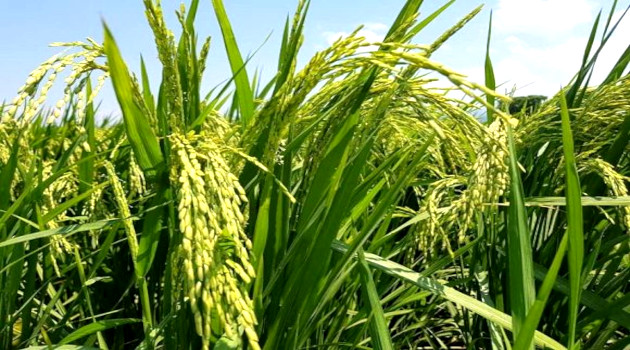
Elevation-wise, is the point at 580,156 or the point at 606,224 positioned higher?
the point at 580,156

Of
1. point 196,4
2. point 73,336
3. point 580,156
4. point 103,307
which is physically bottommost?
point 103,307

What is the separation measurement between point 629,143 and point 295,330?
133 centimetres

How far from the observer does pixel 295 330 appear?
3.65 ft

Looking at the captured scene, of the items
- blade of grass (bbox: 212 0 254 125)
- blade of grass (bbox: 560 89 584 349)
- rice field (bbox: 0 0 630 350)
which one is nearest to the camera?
rice field (bbox: 0 0 630 350)

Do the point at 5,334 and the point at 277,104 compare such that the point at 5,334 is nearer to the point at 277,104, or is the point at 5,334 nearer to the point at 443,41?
the point at 277,104

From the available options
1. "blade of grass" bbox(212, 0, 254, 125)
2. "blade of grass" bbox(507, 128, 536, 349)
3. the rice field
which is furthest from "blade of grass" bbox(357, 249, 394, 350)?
"blade of grass" bbox(212, 0, 254, 125)

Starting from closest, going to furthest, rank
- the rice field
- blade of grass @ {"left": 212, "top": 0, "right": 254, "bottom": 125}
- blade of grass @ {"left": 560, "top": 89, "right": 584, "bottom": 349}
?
the rice field
blade of grass @ {"left": 560, "top": 89, "right": 584, "bottom": 349}
blade of grass @ {"left": 212, "top": 0, "right": 254, "bottom": 125}

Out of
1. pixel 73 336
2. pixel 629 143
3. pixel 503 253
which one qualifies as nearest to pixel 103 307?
pixel 73 336

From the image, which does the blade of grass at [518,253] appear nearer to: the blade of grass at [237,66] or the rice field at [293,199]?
the rice field at [293,199]

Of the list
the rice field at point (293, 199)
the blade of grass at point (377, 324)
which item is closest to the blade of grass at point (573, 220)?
the rice field at point (293, 199)

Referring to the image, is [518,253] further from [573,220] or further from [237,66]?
[237,66]

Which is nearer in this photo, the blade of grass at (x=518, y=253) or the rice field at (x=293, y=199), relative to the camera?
the rice field at (x=293, y=199)

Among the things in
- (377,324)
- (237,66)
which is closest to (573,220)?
(377,324)

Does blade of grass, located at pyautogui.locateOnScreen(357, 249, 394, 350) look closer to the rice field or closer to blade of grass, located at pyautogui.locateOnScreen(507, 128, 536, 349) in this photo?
the rice field
